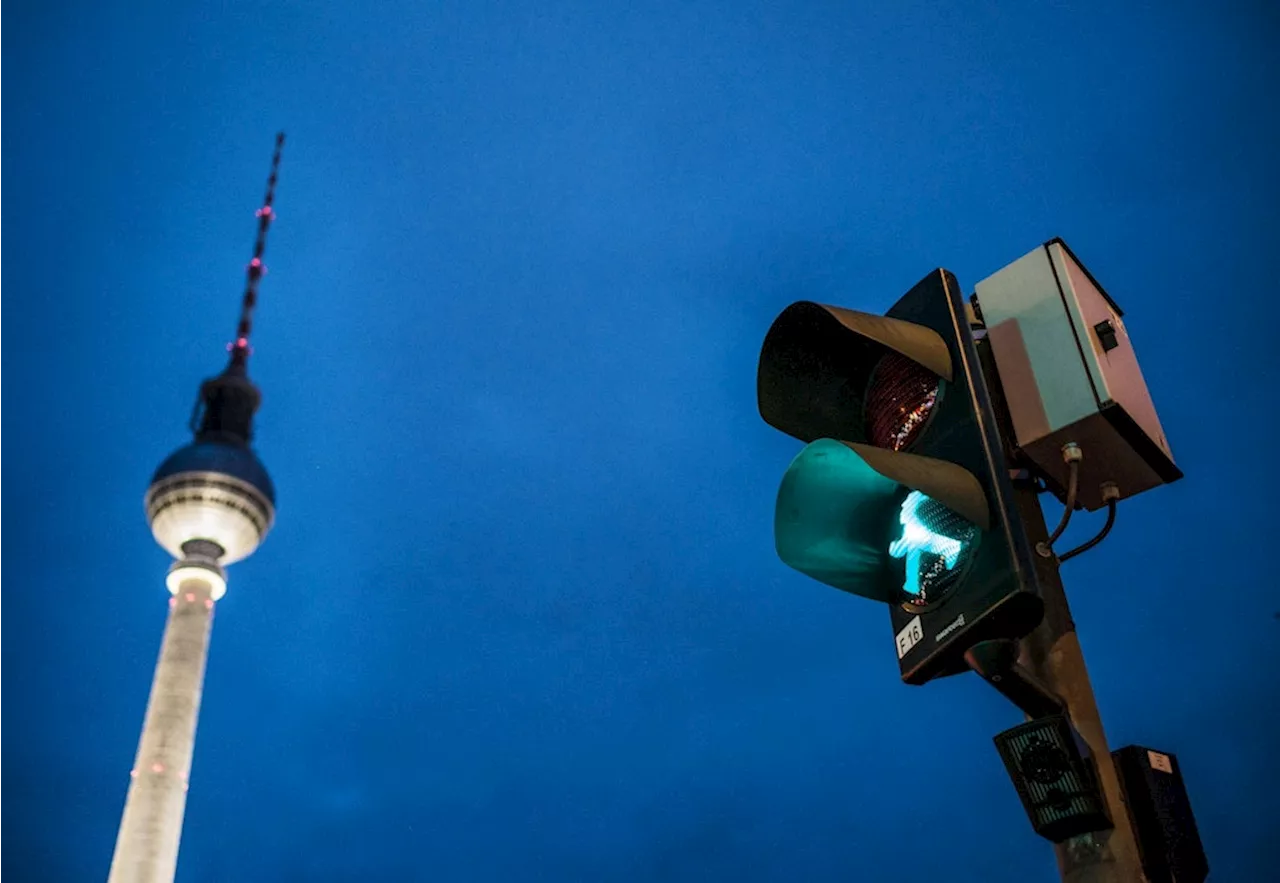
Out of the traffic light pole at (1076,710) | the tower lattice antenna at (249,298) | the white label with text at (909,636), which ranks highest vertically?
the tower lattice antenna at (249,298)

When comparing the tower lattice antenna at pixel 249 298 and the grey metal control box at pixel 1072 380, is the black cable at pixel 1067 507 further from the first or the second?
the tower lattice antenna at pixel 249 298

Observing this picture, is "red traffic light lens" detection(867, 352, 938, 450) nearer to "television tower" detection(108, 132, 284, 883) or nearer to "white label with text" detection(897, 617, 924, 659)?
"white label with text" detection(897, 617, 924, 659)

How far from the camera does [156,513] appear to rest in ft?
218

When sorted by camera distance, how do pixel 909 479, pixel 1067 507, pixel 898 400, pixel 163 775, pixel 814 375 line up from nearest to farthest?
1. pixel 909 479
2. pixel 1067 507
3. pixel 898 400
4. pixel 814 375
5. pixel 163 775

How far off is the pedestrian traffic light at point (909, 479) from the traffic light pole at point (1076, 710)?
0.14m

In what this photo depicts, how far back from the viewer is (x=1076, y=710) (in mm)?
2727

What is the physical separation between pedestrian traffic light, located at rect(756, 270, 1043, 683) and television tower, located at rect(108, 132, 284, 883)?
62.6m

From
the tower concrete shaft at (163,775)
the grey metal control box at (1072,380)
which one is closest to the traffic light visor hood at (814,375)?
the grey metal control box at (1072,380)

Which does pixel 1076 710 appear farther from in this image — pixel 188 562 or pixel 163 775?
pixel 188 562

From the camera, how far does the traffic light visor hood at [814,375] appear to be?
3.63 meters

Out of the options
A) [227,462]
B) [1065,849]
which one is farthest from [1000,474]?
[227,462]

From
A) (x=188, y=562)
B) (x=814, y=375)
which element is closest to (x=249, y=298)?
(x=188, y=562)

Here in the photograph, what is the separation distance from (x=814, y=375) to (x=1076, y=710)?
1458 mm

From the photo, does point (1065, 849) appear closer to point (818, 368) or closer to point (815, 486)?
point (815, 486)
